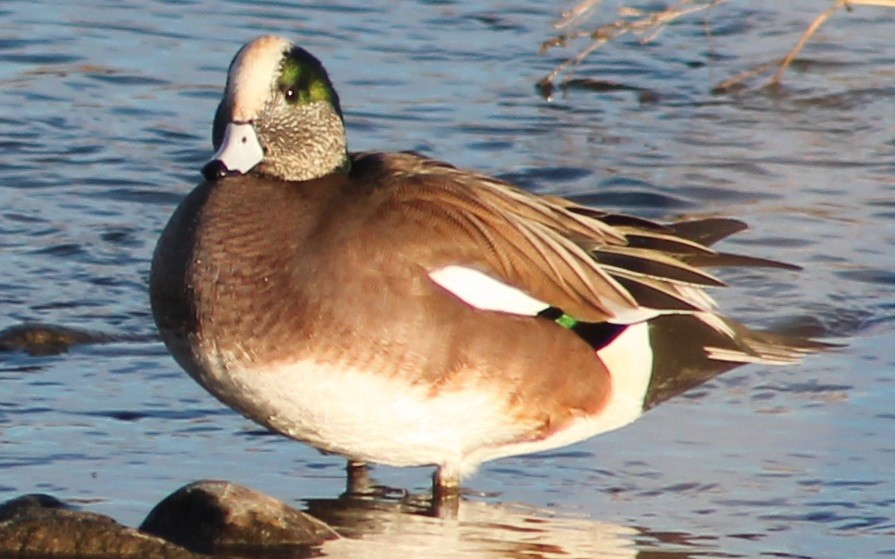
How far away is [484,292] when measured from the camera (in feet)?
16.0

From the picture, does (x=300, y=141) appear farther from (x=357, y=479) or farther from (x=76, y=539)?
(x=76, y=539)

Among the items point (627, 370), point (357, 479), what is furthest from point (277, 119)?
point (627, 370)

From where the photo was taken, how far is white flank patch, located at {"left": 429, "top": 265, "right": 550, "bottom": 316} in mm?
4816

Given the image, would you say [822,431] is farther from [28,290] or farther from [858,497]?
[28,290]

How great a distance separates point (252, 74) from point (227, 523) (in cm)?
109

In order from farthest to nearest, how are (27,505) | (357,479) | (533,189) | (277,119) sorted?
(533,189) → (357,479) → (277,119) → (27,505)

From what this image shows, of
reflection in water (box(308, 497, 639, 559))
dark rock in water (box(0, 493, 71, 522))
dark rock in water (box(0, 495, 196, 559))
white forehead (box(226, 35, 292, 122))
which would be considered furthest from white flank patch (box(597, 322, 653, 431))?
dark rock in water (box(0, 493, 71, 522))

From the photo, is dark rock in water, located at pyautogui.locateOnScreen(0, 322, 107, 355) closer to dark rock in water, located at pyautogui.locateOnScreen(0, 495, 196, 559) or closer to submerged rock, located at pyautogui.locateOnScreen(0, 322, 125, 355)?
submerged rock, located at pyautogui.locateOnScreen(0, 322, 125, 355)

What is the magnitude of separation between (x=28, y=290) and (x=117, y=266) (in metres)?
0.42

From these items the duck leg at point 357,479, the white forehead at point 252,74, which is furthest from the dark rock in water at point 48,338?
the white forehead at point 252,74

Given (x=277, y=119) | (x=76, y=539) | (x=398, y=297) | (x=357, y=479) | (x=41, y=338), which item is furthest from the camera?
(x=41, y=338)

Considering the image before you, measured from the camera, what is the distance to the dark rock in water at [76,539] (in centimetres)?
443

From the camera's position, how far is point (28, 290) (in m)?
6.69

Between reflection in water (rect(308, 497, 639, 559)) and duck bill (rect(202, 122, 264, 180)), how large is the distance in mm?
871
